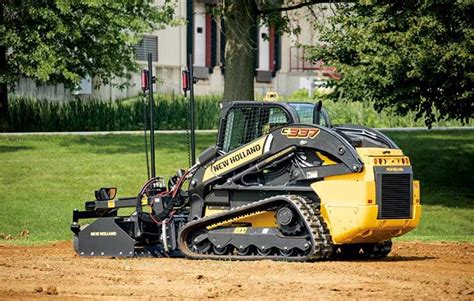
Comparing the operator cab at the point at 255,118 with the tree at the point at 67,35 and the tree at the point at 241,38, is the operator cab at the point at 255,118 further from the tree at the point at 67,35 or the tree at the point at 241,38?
the tree at the point at 67,35

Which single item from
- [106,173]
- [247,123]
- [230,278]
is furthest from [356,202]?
[106,173]

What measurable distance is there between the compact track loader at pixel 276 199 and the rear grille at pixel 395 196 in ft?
0.04

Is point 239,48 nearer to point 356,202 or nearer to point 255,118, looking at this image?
point 255,118

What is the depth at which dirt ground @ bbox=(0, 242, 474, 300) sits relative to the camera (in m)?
13.6

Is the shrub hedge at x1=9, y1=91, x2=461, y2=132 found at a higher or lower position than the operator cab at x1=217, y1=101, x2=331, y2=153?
lower

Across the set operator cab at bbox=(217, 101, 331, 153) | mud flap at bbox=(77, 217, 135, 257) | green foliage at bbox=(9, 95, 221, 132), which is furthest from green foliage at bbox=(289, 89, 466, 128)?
operator cab at bbox=(217, 101, 331, 153)

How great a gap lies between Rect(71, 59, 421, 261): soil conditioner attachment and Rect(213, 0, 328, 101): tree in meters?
12.7

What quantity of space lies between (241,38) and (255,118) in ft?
45.7

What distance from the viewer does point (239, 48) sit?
32.1 meters

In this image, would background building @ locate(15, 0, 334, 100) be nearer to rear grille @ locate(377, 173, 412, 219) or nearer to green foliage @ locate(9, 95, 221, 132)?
green foliage @ locate(9, 95, 221, 132)

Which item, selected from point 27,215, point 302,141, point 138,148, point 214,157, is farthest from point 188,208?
point 138,148

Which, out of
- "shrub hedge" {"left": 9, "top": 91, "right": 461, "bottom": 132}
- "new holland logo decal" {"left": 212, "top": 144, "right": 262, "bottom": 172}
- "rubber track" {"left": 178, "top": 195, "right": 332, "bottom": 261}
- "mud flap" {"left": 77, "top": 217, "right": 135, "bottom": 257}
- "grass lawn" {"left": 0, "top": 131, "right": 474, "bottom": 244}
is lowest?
"grass lawn" {"left": 0, "top": 131, "right": 474, "bottom": 244}

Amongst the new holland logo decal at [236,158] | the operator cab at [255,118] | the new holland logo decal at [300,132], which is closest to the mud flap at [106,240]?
the new holland logo decal at [236,158]

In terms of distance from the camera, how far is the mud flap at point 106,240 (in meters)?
18.8
